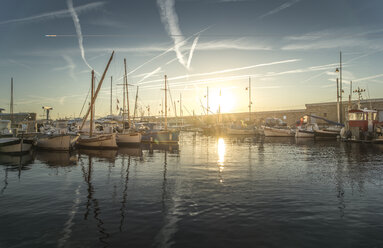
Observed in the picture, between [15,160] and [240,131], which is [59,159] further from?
[240,131]

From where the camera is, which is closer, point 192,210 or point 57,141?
point 192,210

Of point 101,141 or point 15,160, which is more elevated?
point 101,141

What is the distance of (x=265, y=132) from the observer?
60406 millimetres

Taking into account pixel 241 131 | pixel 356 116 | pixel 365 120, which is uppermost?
pixel 356 116

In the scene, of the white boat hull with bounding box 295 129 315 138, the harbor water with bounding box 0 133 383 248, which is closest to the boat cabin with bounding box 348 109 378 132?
the white boat hull with bounding box 295 129 315 138

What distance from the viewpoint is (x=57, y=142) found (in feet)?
92.4

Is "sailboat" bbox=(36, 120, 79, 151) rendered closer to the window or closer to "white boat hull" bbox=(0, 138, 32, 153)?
"white boat hull" bbox=(0, 138, 32, 153)

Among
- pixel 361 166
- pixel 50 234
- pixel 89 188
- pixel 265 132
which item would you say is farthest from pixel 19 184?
pixel 265 132

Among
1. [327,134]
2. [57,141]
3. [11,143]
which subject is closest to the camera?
[11,143]

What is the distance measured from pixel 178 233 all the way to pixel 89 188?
663 cm

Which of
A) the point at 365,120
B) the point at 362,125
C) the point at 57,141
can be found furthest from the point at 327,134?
the point at 57,141

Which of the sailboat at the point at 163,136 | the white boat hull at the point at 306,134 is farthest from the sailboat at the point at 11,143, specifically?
the white boat hull at the point at 306,134

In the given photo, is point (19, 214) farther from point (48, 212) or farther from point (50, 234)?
point (50, 234)

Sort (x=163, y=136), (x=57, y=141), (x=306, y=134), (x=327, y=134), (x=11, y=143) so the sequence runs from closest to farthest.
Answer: (x=11, y=143), (x=57, y=141), (x=163, y=136), (x=327, y=134), (x=306, y=134)
